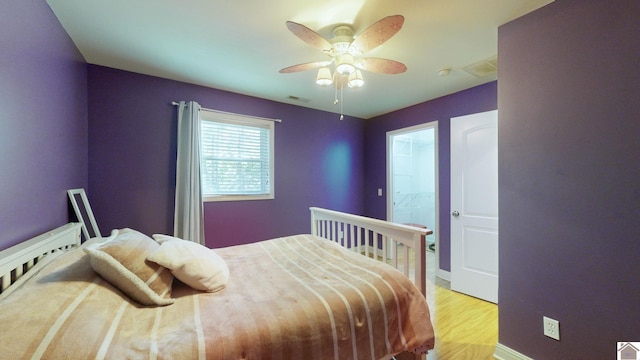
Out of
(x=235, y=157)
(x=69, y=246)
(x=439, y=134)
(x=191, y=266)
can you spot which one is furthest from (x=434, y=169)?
(x=69, y=246)

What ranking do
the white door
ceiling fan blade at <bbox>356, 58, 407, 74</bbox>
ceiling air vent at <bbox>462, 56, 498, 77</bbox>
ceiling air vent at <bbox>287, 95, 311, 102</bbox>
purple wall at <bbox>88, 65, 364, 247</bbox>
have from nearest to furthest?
1. ceiling fan blade at <bbox>356, 58, 407, 74</bbox>
2. ceiling air vent at <bbox>462, 56, 498, 77</bbox>
3. purple wall at <bbox>88, 65, 364, 247</bbox>
4. the white door
5. ceiling air vent at <bbox>287, 95, 311, 102</bbox>

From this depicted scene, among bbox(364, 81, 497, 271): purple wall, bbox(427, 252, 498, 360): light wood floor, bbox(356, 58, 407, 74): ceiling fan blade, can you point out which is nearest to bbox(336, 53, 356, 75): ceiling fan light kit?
bbox(356, 58, 407, 74): ceiling fan blade

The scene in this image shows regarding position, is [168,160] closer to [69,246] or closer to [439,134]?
[69,246]

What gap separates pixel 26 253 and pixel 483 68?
139 inches

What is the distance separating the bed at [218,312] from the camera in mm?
777

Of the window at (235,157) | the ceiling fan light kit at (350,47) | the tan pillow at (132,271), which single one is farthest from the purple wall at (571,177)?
the window at (235,157)

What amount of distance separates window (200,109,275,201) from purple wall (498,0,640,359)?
8.67 ft

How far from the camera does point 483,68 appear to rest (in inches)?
96.7

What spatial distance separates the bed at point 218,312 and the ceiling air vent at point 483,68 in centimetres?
185

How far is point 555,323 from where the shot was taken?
1559 millimetres

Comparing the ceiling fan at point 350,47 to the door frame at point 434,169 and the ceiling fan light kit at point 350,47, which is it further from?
the door frame at point 434,169

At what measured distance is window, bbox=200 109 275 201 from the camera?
3037 mm

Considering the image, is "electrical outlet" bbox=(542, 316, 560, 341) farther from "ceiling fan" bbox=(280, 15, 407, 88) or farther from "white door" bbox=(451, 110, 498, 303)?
"ceiling fan" bbox=(280, 15, 407, 88)

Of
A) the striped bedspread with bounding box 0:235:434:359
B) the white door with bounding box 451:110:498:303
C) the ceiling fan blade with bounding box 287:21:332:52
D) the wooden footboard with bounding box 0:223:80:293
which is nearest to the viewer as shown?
the striped bedspread with bounding box 0:235:434:359
